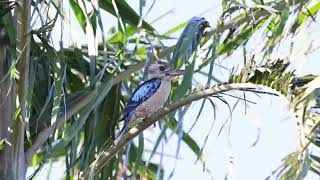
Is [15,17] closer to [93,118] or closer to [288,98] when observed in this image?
[93,118]

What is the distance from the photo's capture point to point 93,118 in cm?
456

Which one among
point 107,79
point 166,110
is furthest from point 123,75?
point 166,110

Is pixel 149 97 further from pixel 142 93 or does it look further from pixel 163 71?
pixel 163 71

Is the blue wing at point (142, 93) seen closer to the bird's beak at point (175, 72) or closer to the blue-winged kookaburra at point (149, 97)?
the blue-winged kookaburra at point (149, 97)

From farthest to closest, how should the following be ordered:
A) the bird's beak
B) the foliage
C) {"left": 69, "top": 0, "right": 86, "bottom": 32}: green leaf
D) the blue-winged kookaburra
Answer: the blue-winged kookaburra, the bird's beak, {"left": 69, "top": 0, "right": 86, "bottom": 32}: green leaf, the foliage

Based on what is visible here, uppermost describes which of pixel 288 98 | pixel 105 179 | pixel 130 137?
pixel 288 98

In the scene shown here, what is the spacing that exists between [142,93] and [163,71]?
7.5 inches

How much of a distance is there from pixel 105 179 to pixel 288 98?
1301mm

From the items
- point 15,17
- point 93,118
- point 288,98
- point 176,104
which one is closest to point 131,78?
point 93,118

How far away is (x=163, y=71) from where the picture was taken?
5.10 m

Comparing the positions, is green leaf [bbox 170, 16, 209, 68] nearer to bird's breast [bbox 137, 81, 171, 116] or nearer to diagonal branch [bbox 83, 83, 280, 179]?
diagonal branch [bbox 83, 83, 280, 179]

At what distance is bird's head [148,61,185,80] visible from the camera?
16.2 feet

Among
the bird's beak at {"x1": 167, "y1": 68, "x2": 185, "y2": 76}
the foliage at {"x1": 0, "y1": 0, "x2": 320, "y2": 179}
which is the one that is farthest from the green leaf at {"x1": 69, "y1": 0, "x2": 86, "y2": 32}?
the bird's beak at {"x1": 167, "y1": 68, "x2": 185, "y2": 76}

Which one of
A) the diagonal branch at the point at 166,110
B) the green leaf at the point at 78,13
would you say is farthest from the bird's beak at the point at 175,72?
the diagonal branch at the point at 166,110
